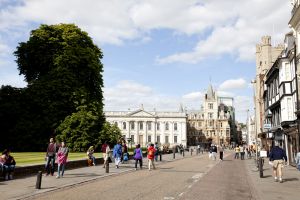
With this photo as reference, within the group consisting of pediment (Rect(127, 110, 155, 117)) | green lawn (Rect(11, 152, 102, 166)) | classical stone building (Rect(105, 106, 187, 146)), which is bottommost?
green lawn (Rect(11, 152, 102, 166))

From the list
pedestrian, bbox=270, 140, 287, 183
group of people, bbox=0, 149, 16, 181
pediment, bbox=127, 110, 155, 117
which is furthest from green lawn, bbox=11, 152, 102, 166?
pediment, bbox=127, 110, 155, 117

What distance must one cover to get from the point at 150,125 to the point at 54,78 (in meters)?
104

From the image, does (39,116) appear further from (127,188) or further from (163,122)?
(163,122)

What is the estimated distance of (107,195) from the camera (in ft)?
46.4

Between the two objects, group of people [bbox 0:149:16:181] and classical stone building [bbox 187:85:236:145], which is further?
classical stone building [bbox 187:85:236:145]

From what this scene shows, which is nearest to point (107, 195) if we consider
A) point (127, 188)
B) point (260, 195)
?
point (127, 188)

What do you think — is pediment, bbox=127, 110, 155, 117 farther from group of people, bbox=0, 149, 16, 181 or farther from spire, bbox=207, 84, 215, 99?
group of people, bbox=0, 149, 16, 181

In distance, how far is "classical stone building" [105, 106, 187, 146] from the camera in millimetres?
151750

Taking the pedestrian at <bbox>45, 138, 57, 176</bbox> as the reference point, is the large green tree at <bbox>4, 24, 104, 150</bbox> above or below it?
above

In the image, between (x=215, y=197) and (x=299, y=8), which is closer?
(x=215, y=197)

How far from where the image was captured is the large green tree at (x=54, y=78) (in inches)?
1964

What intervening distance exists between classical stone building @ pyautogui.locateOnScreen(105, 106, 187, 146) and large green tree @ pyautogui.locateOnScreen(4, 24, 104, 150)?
9724cm

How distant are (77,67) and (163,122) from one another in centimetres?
10418

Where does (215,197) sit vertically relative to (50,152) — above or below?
below
